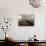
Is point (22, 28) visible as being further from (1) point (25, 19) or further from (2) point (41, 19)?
(2) point (41, 19)

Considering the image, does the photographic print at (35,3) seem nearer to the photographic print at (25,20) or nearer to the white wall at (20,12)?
the white wall at (20,12)

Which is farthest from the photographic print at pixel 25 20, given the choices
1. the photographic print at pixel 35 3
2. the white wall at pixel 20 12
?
the photographic print at pixel 35 3

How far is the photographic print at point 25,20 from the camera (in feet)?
14.2

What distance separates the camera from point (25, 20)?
4340mm

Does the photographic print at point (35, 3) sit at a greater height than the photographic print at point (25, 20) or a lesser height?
greater

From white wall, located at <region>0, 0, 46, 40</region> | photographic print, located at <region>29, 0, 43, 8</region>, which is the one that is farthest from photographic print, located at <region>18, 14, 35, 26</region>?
photographic print, located at <region>29, 0, 43, 8</region>

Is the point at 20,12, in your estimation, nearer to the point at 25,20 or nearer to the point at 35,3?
the point at 25,20

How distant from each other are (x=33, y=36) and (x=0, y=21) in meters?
1.35

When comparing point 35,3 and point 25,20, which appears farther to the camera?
point 35,3

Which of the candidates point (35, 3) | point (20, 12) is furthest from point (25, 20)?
point (35, 3)

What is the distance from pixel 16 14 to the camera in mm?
4387

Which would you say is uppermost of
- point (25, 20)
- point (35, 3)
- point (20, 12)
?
point (35, 3)

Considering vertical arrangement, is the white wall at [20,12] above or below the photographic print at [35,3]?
below

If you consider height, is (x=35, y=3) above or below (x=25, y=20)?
above
